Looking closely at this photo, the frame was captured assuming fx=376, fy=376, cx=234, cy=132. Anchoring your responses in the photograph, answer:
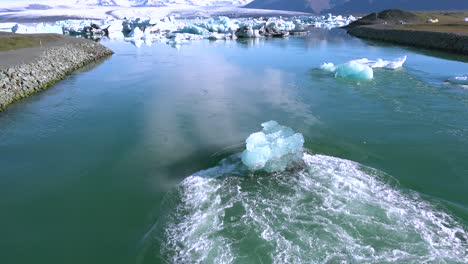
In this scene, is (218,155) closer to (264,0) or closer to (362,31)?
(362,31)

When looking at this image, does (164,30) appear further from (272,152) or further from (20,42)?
(272,152)

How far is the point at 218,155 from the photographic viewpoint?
830 centimetres

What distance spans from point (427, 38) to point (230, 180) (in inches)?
1106

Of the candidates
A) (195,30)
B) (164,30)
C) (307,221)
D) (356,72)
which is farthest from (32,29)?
(307,221)

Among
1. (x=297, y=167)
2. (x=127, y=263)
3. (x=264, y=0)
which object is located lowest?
(x=127, y=263)

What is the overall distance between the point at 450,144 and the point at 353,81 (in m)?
7.17

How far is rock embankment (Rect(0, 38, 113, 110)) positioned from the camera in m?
13.8

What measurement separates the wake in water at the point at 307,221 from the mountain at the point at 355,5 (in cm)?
12441

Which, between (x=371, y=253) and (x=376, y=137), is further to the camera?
(x=376, y=137)

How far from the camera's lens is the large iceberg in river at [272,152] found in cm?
722

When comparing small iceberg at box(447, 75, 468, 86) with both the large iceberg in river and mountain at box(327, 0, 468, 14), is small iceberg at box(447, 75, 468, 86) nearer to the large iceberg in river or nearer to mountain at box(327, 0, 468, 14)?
the large iceberg in river

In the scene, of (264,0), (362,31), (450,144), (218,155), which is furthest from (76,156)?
(264,0)

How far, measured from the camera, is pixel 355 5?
139m

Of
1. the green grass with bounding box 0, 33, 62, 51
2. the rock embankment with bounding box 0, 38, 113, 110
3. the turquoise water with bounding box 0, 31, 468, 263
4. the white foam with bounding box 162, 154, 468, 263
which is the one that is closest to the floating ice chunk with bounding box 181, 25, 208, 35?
the rock embankment with bounding box 0, 38, 113, 110
